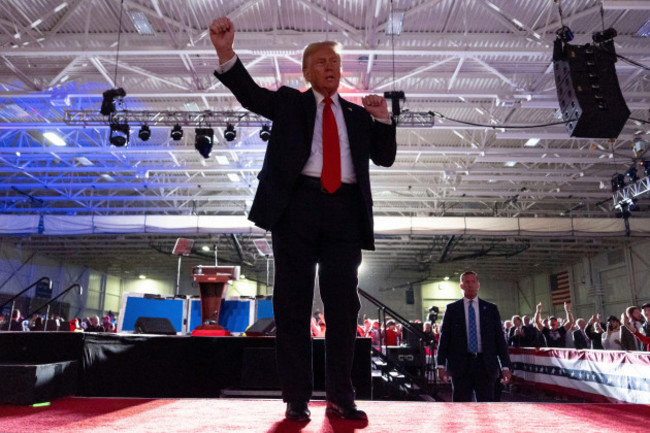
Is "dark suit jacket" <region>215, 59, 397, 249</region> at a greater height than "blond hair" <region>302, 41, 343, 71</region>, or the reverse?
"blond hair" <region>302, 41, 343, 71</region>

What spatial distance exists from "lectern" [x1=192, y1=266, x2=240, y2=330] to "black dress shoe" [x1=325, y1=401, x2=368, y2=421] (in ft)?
16.8

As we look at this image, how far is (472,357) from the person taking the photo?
14.4ft

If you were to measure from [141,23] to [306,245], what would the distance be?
7769mm

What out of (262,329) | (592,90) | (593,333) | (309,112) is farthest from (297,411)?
(593,333)

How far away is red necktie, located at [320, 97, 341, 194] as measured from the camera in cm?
175

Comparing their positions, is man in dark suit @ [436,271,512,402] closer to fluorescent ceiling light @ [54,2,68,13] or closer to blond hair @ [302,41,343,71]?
blond hair @ [302,41,343,71]

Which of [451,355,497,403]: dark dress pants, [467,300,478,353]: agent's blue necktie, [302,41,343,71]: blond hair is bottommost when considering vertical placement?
[451,355,497,403]: dark dress pants

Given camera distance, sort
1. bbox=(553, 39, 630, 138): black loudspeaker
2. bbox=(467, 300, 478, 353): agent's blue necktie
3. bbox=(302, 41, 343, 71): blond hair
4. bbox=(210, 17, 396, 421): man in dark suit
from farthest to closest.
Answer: bbox=(553, 39, 630, 138): black loudspeaker
bbox=(467, 300, 478, 353): agent's blue necktie
bbox=(302, 41, 343, 71): blond hair
bbox=(210, 17, 396, 421): man in dark suit

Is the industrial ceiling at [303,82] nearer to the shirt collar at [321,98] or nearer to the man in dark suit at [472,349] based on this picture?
the man in dark suit at [472,349]

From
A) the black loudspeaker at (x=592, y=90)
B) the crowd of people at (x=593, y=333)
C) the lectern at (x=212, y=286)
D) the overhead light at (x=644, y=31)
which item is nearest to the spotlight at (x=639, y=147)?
the overhead light at (x=644, y=31)

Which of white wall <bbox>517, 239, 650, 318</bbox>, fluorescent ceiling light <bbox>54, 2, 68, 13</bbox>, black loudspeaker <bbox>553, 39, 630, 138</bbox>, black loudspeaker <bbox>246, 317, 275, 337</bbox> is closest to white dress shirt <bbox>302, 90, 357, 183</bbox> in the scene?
black loudspeaker <bbox>246, 317, 275, 337</bbox>

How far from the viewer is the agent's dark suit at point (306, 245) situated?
5.61ft

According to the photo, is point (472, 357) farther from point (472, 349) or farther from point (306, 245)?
point (306, 245)

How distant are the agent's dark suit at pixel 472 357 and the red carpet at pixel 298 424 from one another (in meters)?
2.52
